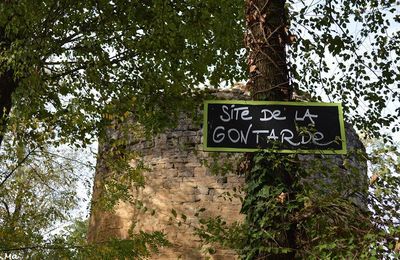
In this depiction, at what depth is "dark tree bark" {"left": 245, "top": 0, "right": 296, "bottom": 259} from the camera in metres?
2.70

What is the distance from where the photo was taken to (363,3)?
5.42 metres

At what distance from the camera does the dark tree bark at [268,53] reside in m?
2.70

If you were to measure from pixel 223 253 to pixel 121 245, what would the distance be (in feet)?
7.31

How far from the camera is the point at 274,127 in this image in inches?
96.7

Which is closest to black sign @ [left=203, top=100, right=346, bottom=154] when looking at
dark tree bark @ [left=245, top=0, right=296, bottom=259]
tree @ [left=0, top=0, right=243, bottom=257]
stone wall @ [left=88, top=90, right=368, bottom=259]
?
dark tree bark @ [left=245, top=0, right=296, bottom=259]

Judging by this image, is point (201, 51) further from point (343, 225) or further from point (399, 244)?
point (399, 244)

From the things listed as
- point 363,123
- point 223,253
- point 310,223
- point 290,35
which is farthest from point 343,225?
point 223,253

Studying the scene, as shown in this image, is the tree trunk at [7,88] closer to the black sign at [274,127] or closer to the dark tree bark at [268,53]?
the dark tree bark at [268,53]

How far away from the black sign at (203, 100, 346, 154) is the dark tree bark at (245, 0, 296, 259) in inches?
7.5

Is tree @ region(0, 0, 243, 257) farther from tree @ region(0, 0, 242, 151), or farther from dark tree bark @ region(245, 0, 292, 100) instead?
dark tree bark @ region(245, 0, 292, 100)

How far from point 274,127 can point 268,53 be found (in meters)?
0.57

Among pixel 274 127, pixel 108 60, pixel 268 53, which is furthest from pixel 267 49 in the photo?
pixel 108 60

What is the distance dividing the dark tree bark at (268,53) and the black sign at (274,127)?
0.63 ft

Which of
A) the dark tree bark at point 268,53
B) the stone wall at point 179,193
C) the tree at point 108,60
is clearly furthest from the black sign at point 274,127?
the stone wall at point 179,193
